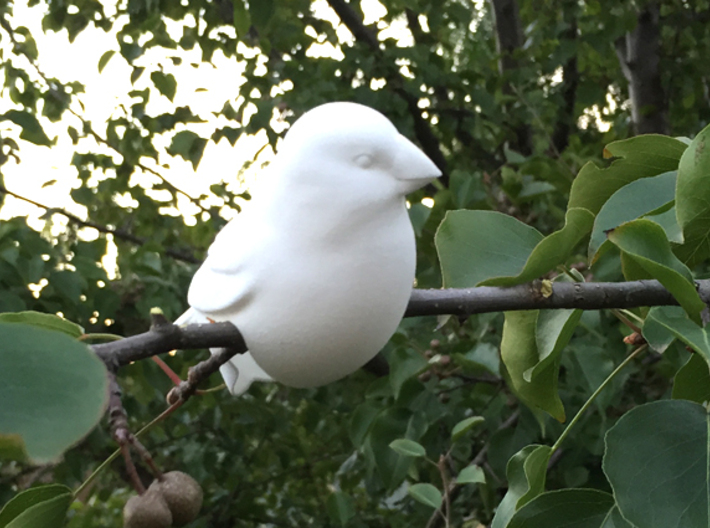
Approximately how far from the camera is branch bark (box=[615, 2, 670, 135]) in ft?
5.98

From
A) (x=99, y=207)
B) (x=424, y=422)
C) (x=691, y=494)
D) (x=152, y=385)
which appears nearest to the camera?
(x=691, y=494)

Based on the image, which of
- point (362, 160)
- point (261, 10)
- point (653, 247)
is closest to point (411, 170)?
point (362, 160)

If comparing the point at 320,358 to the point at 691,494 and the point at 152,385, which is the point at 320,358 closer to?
the point at 691,494

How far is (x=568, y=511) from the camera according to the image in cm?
39

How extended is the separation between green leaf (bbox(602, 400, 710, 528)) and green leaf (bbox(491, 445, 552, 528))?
0.23 feet

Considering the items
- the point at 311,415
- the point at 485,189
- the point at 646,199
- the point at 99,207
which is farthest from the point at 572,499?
the point at 99,207

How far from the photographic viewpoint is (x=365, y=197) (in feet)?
1.22

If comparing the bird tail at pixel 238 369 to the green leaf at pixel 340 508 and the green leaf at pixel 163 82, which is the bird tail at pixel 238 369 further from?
the green leaf at pixel 163 82

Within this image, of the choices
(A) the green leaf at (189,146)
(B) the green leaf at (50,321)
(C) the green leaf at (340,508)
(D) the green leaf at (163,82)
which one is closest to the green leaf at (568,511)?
(B) the green leaf at (50,321)

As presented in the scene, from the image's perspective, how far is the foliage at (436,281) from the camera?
36 cm

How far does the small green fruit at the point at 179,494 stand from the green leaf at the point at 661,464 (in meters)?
0.25

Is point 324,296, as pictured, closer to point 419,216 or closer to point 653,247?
point 653,247

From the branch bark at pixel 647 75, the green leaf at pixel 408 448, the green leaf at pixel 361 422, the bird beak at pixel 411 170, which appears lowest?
the green leaf at pixel 361 422

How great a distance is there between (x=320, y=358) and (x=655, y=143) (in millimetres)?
290
